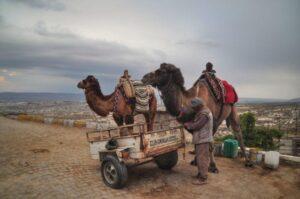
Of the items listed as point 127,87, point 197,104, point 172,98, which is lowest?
point 197,104

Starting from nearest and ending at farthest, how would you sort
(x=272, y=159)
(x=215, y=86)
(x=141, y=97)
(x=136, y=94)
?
(x=215, y=86), (x=272, y=159), (x=136, y=94), (x=141, y=97)

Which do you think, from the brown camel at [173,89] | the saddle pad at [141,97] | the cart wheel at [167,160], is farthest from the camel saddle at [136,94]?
the cart wheel at [167,160]

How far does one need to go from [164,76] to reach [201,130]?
1791 millimetres

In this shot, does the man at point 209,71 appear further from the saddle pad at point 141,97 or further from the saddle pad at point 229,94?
the saddle pad at point 141,97

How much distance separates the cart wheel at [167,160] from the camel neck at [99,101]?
2360 millimetres

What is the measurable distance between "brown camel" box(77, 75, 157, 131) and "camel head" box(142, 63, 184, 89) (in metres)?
1.52

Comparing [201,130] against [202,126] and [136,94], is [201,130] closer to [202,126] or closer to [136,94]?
[202,126]

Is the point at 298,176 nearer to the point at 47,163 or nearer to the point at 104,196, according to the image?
the point at 104,196

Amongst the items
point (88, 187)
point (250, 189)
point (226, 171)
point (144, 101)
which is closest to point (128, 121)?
point (144, 101)

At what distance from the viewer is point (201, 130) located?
6.73 m

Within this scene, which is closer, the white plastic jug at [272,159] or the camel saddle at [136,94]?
the white plastic jug at [272,159]

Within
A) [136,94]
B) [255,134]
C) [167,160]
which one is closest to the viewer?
[167,160]

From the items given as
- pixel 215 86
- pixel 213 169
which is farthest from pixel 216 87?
pixel 213 169

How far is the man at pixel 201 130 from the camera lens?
6600mm
